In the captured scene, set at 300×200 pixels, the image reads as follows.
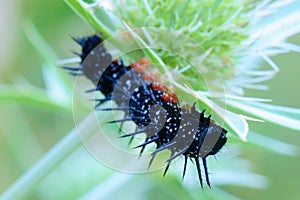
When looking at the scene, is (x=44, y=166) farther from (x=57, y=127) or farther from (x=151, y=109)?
(x=57, y=127)

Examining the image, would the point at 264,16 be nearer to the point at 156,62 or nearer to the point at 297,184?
the point at 156,62

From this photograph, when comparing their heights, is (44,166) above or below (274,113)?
above

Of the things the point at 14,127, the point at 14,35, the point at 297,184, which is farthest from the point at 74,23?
the point at 297,184

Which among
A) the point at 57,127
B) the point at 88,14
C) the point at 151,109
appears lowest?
the point at 57,127

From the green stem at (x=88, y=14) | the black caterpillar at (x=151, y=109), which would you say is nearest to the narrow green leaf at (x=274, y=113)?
the black caterpillar at (x=151, y=109)

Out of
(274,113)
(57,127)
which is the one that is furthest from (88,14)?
(57,127)

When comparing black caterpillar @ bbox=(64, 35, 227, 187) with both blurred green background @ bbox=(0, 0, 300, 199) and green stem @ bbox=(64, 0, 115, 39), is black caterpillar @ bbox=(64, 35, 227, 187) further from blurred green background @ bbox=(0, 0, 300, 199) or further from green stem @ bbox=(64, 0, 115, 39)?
blurred green background @ bbox=(0, 0, 300, 199)

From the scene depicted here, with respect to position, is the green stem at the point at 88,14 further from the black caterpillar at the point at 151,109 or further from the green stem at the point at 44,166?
the green stem at the point at 44,166
